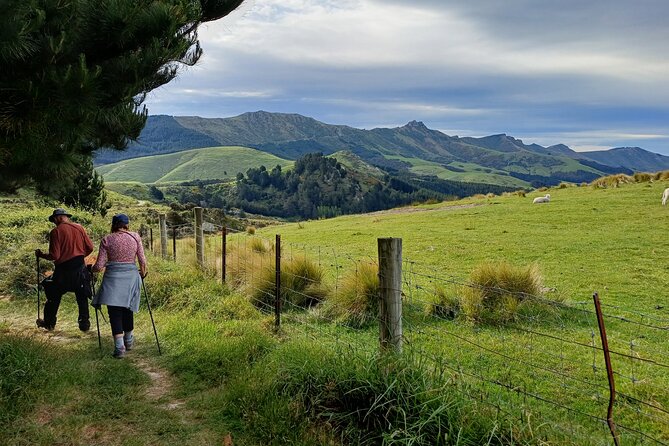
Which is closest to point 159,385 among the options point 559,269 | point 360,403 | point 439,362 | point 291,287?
point 360,403

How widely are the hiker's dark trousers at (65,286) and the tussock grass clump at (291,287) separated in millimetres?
3292

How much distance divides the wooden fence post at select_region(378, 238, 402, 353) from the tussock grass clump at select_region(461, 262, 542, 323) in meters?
3.38

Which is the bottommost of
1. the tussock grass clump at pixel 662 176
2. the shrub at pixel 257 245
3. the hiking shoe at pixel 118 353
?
the hiking shoe at pixel 118 353

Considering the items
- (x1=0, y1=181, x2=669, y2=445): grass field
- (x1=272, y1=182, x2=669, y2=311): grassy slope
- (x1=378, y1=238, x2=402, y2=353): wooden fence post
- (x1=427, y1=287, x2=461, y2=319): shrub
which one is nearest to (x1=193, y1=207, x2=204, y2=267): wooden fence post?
(x1=0, y1=181, x2=669, y2=445): grass field

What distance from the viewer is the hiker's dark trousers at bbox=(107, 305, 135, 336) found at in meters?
7.96

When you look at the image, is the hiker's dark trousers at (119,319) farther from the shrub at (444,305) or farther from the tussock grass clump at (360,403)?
the shrub at (444,305)

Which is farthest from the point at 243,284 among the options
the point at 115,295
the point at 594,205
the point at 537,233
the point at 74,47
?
the point at 594,205

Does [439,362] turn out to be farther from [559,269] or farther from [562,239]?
[562,239]

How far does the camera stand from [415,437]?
4.22 meters

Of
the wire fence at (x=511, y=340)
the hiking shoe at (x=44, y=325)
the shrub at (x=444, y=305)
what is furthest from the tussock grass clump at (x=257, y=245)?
the shrub at (x=444, y=305)

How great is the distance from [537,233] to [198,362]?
14.3m

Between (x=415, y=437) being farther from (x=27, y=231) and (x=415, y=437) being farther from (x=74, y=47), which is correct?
(x=27, y=231)

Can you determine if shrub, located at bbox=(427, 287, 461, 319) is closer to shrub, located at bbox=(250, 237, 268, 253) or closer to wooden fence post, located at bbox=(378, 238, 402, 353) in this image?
wooden fence post, located at bbox=(378, 238, 402, 353)

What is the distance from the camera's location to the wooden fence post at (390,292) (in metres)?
5.58
